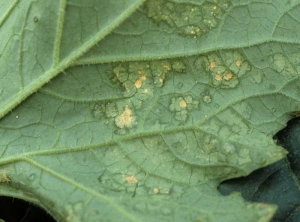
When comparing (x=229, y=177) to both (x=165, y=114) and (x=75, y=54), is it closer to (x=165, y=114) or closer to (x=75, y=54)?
(x=165, y=114)

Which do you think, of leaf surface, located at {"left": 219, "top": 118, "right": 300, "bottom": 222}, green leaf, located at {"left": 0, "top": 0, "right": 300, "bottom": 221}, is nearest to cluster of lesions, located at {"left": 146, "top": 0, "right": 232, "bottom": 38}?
green leaf, located at {"left": 0, "top": 0, "right": 300, "bottom": 221}

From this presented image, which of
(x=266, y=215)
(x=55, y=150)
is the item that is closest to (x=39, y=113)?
(x=55, y=150)

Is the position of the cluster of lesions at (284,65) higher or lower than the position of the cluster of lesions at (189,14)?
lower

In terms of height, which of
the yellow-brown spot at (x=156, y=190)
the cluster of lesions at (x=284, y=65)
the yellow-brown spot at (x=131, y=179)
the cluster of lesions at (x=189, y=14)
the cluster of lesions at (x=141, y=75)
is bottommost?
the yellow-brown spot at (x=156, y=190)

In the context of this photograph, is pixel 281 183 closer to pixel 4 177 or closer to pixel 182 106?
pixel 182 106

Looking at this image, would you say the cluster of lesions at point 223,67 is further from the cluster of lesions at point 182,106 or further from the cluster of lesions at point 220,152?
the cluster of lesions at point 220,152

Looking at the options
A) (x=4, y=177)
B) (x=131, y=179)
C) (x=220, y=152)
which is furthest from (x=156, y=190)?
(x=4, y=177)

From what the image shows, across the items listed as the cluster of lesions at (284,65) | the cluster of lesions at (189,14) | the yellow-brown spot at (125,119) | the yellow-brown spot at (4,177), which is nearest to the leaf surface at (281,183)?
the cluster of lesions at (284,65)
